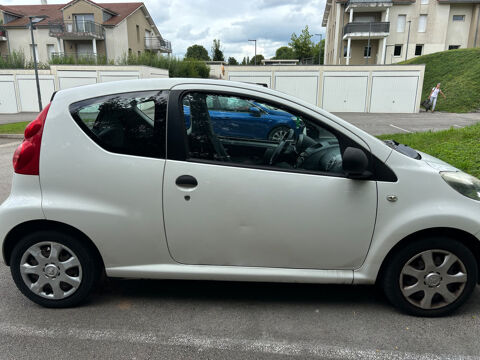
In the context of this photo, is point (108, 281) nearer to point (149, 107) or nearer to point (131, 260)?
point (131, 260)

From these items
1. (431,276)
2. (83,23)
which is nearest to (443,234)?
(431,276)

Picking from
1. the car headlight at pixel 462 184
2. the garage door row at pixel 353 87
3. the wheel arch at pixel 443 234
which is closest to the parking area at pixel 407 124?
the garage door row at pixel 353 87

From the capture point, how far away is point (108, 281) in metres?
3.47

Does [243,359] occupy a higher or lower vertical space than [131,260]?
lower

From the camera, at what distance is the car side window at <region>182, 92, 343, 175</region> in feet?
9.05

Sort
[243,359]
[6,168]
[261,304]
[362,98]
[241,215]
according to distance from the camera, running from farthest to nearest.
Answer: [362,98] < [6,168] < [261,304] < [241,215] < [243,359]

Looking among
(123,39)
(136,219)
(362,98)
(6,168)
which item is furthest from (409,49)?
(136,219)

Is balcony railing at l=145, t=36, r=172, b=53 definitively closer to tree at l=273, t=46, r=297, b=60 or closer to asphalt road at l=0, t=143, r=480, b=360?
asphalt road at l=0, t=143, r=480, b=360

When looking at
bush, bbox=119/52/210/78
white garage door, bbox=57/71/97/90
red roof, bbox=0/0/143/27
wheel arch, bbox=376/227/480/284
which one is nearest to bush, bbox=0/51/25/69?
white garage door, bbox=57/71/97/90

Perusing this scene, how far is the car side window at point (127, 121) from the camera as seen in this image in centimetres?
275

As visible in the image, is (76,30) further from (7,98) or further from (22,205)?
(22,205)

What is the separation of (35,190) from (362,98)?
24.8 metres

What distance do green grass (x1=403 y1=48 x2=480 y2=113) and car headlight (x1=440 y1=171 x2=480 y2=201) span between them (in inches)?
978

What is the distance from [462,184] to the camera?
109 inches
